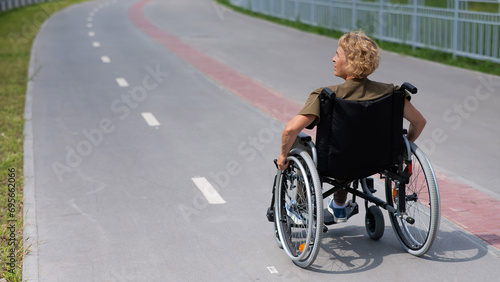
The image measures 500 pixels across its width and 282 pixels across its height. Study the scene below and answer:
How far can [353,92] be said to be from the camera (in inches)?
203

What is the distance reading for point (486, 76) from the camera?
49.6ft

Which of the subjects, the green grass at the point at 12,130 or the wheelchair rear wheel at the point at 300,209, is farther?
the green grass at the point at 12,130

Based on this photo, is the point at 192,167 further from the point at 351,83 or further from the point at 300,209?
the point at 351,83

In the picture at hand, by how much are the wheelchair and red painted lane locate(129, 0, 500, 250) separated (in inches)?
31.6

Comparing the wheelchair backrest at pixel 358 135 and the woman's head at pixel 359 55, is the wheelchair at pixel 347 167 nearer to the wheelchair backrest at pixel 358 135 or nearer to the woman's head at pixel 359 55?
the wheelchair backrest at pixel 358 135

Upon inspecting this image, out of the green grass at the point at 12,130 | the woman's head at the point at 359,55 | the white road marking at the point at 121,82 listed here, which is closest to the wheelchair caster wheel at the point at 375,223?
the woman's head at the point at 359,55

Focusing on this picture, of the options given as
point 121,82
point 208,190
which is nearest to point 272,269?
point 208,190

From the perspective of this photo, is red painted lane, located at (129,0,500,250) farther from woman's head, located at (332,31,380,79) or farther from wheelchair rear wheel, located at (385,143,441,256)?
woman's head, located at (332,31,380,79)

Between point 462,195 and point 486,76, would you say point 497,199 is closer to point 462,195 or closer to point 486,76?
point 462,195

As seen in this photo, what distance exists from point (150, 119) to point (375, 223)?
249 inches

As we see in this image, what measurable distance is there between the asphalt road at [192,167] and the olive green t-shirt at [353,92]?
1219 millimetres

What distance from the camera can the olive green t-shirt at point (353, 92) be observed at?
16.7 ft

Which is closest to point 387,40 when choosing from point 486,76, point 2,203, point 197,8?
point 486,76

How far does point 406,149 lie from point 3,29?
28228 millimetres
